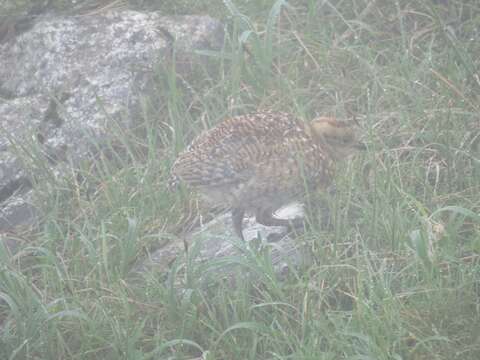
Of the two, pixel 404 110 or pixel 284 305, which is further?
pixel 404 110

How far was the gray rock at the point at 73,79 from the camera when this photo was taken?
17.4ft

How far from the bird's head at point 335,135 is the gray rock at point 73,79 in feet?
4.11

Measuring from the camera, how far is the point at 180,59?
5914 millimetres

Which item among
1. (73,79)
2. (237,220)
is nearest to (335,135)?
(237,220)

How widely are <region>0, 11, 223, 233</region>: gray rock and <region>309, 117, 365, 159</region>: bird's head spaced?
1.25 metres

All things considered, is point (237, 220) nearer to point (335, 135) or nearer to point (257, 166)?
point (257, 166)

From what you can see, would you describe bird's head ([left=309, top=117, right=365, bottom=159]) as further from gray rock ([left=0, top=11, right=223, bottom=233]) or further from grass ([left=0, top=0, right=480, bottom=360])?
gray rock ([left=0, top=11, right=223, bottom=233])

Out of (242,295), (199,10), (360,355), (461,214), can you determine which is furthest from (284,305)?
(199,10)

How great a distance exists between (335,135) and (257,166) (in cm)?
59

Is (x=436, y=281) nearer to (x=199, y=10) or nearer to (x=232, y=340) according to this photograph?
(x=232, y=340)

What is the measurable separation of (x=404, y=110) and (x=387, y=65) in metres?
0.56

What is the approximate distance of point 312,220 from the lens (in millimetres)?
4445

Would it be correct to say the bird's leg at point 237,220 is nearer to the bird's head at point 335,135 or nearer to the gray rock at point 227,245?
the gray rock at point 227,245

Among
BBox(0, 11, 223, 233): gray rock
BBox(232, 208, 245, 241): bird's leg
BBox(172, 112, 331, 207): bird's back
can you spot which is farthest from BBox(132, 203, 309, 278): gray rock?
BBox(0, 11, 223, 233): gray rock
